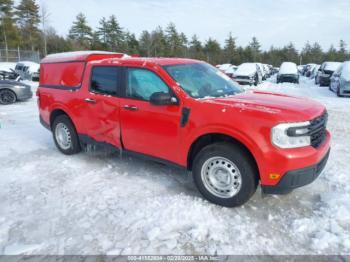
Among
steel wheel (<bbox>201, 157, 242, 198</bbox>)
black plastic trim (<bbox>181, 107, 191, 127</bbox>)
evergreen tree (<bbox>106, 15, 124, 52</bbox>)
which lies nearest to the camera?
steel wheel (<bbox>201, 157, 242, 198</bbox>)

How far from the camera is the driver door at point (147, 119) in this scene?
391cm

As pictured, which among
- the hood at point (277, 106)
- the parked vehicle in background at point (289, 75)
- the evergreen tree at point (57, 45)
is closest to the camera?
the hood at point (277, 106)

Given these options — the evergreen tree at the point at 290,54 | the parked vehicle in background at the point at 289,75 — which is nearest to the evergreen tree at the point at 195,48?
the evergreen tree at the point at 290,54

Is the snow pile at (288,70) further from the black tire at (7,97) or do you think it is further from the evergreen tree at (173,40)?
the evergreen tree at (173,40)

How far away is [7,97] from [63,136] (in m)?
8.57

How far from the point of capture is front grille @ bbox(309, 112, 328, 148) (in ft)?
11.0

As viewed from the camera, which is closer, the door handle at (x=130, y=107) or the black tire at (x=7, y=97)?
the door handle at (x=130, y=107)

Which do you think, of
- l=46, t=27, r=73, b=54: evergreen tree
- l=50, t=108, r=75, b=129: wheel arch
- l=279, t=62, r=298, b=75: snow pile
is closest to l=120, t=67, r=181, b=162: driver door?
l=50, t=108, r=75, b=129: wheel arch

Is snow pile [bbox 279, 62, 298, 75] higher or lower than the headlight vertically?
higher

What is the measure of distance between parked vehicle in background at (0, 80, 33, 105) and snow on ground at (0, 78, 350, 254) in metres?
8.69

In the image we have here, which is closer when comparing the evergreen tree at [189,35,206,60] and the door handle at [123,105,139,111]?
the door handle at [123,105,139,111]

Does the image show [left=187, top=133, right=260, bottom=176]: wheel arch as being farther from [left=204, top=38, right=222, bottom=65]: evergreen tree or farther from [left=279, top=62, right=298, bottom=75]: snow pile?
[left=204, top=38, right=222, bottom=65]: evergreen tree

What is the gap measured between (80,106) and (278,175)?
352cm

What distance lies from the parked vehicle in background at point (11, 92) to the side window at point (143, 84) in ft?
33.8
